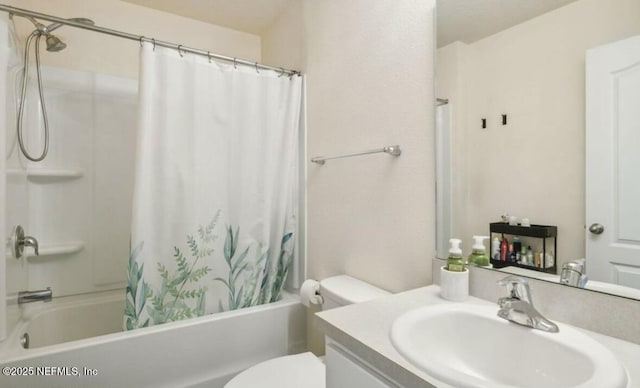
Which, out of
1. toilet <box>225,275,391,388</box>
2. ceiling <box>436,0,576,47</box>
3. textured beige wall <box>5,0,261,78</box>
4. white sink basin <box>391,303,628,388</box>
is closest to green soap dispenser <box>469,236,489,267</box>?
white sink basin <box>391,303,628,388</box>

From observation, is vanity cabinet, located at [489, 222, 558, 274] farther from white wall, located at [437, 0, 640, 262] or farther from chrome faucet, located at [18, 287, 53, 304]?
chrome faucet, located at [18, 287, 53, 304]

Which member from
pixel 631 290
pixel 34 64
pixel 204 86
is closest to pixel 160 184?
pixel 204 86

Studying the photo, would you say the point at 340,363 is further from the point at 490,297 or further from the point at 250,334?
the point at 250,334

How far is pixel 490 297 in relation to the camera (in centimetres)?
90

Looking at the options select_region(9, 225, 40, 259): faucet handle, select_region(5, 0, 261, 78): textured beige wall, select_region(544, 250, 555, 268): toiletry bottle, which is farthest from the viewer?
select_region(5, 0, 261, 78): textured beige wall

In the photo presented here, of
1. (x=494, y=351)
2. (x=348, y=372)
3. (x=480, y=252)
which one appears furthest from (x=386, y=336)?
(x=480, y=252)

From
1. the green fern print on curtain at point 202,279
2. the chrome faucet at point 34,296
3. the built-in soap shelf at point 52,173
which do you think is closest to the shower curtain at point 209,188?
the green fern print on curtain at point 202,279

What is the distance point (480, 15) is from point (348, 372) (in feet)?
3.63

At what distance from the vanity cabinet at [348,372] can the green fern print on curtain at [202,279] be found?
0.99 metres

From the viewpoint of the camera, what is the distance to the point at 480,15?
99 cm

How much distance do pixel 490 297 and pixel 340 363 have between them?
48 cm

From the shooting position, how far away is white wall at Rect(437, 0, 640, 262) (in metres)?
0.76

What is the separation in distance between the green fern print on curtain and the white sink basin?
1.10 metres

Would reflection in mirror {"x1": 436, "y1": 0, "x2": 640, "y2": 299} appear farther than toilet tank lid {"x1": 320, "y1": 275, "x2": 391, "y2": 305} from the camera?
No
